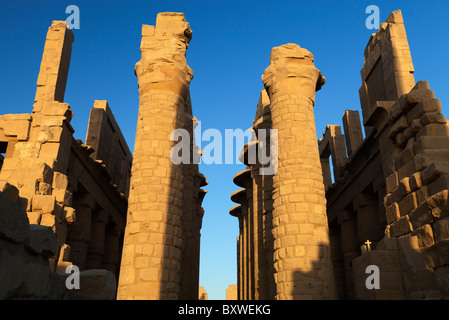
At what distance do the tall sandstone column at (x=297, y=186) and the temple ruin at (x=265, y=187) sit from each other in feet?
0.12

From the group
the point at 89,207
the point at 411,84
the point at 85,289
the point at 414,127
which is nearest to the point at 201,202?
the point at 89,207

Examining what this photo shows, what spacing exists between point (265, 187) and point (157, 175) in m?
6.49

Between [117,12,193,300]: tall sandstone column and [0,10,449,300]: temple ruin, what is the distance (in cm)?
3

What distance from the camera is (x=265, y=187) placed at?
54.0 feet

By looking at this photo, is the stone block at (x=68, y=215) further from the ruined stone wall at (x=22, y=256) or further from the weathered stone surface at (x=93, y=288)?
the ruined stone wall at (x=22, y=256)

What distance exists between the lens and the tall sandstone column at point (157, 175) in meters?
10.1

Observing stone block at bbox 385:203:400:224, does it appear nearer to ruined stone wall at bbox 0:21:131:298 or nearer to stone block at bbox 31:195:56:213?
ruined stone wall at bbox 0:21:131:298

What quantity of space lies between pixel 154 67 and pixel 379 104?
6.82 metres

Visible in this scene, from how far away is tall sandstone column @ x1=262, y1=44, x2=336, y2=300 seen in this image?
1002 cm

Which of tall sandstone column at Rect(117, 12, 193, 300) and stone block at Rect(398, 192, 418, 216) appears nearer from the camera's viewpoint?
stone block at Rect(398, 192, 418, 216)

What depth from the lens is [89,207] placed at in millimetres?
15602

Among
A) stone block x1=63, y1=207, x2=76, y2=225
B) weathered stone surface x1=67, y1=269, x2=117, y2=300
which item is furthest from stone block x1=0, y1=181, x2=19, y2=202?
weathered stone surface x1=67, y1=269, x2=117, y2=300

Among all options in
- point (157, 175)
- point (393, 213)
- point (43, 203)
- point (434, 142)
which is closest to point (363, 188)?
point (393, 213)
